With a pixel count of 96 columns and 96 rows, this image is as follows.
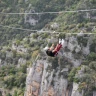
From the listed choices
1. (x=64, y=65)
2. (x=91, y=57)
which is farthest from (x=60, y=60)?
(x=91, y=57)

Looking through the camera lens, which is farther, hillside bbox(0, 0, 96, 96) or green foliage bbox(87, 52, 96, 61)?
green foliage bbox(87, 52, 96, 61)

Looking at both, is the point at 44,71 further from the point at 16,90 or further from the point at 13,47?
the point at 13,47

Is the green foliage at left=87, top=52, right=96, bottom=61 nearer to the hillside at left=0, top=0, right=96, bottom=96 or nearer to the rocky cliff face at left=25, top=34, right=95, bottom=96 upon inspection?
the hillside at left=0, top=0, right=96, bottom=96

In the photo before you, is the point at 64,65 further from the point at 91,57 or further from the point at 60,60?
the point at 91,57

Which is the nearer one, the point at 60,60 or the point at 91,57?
the point at 91,57

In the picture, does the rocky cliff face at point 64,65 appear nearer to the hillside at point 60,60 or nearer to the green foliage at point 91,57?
the hillside at point 60,60

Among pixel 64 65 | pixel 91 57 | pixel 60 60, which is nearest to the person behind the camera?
pixel 91 57

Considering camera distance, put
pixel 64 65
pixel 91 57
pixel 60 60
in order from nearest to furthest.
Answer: pixel 91 57 → pixel 64 65 → pixel 60 60

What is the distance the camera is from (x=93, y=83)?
27.6 m

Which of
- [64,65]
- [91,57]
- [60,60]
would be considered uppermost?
[91,57]

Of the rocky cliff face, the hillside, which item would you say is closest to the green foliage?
the hillside

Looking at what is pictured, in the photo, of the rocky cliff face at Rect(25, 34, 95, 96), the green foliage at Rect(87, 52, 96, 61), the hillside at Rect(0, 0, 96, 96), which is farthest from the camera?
the green foliage at Rect(87, 52, 96, 61)

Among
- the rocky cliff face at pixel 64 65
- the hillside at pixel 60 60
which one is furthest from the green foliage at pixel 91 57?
the rocky cliff face at pixel 64 65

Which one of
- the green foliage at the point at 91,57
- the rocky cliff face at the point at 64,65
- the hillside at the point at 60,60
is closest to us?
the hillside at the point at 60,60
